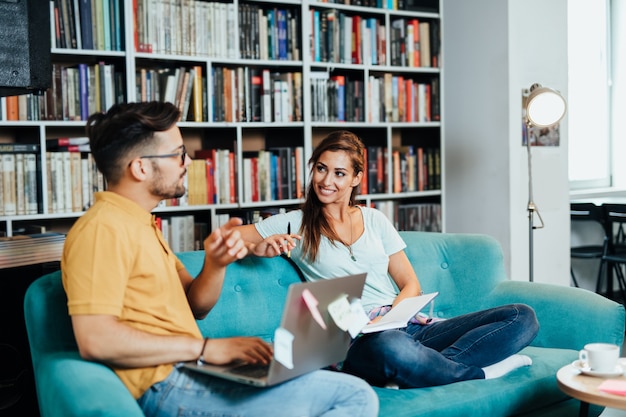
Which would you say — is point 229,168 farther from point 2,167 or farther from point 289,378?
point 289,378

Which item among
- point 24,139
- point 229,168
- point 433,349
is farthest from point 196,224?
point 433,349

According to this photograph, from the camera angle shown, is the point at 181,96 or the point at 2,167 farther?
the point at 181,96

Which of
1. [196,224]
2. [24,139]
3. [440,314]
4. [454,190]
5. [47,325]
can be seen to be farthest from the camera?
[454,190]

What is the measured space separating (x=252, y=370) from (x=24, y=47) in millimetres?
1391

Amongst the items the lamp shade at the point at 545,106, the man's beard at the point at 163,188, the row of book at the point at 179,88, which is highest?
the row of book at the point at 179,88

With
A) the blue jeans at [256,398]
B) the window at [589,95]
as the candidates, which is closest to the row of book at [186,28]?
the blue jeans at [256,398]

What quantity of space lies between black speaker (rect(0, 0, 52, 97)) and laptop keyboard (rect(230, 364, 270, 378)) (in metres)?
1.29

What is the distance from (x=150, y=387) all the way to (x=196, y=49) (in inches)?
97.1

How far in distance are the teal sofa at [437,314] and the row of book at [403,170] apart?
1477 millimetres

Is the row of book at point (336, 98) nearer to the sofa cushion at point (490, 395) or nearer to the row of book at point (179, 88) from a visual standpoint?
the row of book at point (179, 88)

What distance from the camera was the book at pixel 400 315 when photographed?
2391 millimetres

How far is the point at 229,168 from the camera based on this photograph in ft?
13.6

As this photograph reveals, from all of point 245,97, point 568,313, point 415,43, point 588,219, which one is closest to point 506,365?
point 568,313

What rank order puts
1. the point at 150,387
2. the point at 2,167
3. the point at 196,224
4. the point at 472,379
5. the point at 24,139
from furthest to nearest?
1. the point at 196,224
2. the point at 24,139
3. the point at 2,167
4. the point at 472,379
5. the point at 150,387
